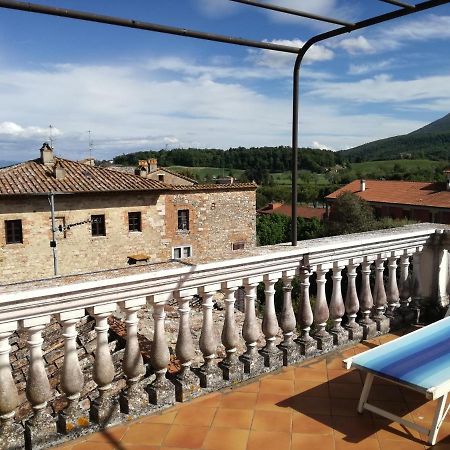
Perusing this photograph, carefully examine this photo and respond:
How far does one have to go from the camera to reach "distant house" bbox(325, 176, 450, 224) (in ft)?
119

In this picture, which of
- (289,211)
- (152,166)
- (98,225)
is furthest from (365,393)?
(289,211)

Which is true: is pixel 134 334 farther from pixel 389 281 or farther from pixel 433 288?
pixel 433 288

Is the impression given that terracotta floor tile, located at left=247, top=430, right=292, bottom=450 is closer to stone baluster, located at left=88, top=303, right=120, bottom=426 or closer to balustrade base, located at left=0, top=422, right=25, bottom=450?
stone baluster, located at left=88, top=303, right=120, bottom=426

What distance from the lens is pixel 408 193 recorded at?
4062 cm

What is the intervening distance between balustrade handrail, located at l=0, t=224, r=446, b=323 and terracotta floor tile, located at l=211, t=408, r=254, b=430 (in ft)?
2.41

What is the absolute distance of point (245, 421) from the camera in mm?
2406

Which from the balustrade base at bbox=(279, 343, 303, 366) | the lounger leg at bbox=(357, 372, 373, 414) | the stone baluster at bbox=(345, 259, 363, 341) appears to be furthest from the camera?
the stone baluster at bbox=(345, 259, 363, 341)

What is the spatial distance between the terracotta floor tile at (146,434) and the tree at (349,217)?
3177 centimetres

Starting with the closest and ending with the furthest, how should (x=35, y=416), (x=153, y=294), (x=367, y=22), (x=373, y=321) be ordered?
(x=35, y=416) < (x=153, y=294) < (x=367, y=22) < (x=373, y=321)

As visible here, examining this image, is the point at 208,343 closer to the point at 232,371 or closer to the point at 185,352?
the point at 185,352

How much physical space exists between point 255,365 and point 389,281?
151 centimetres

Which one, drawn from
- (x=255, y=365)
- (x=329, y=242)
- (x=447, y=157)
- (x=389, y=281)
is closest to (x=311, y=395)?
(x=255, y=365)

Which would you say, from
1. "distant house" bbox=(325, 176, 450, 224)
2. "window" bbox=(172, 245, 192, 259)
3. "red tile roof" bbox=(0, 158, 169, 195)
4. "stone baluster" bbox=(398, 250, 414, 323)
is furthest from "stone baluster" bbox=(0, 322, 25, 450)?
"distant house" bbox=(325, 176, 450, 224)

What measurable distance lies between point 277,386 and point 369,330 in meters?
1.10
